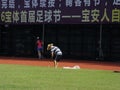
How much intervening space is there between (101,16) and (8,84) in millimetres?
19681

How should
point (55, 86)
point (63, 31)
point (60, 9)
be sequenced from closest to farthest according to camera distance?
point (55, 86), point (60, 9), point (63, 31)

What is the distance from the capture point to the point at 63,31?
39375 mm

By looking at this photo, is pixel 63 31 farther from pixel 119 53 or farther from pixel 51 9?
pixel 119 53

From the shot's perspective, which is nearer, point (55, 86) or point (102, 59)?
point (55, 86)

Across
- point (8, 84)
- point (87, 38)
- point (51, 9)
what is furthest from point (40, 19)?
point (8, 84)

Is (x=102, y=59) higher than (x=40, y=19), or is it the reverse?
(x=40, y=19)

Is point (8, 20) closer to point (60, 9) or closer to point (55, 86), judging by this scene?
point (60, 9)

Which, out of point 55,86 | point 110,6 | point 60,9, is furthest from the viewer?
point 60,9

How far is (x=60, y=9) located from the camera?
37.0 m

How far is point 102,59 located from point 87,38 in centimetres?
240

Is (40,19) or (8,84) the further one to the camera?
(40,19)

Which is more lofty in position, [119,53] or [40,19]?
[40,19]

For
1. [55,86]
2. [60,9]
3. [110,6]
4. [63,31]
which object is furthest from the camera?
[63,31]

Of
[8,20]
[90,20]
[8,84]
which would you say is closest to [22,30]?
[8,20]
